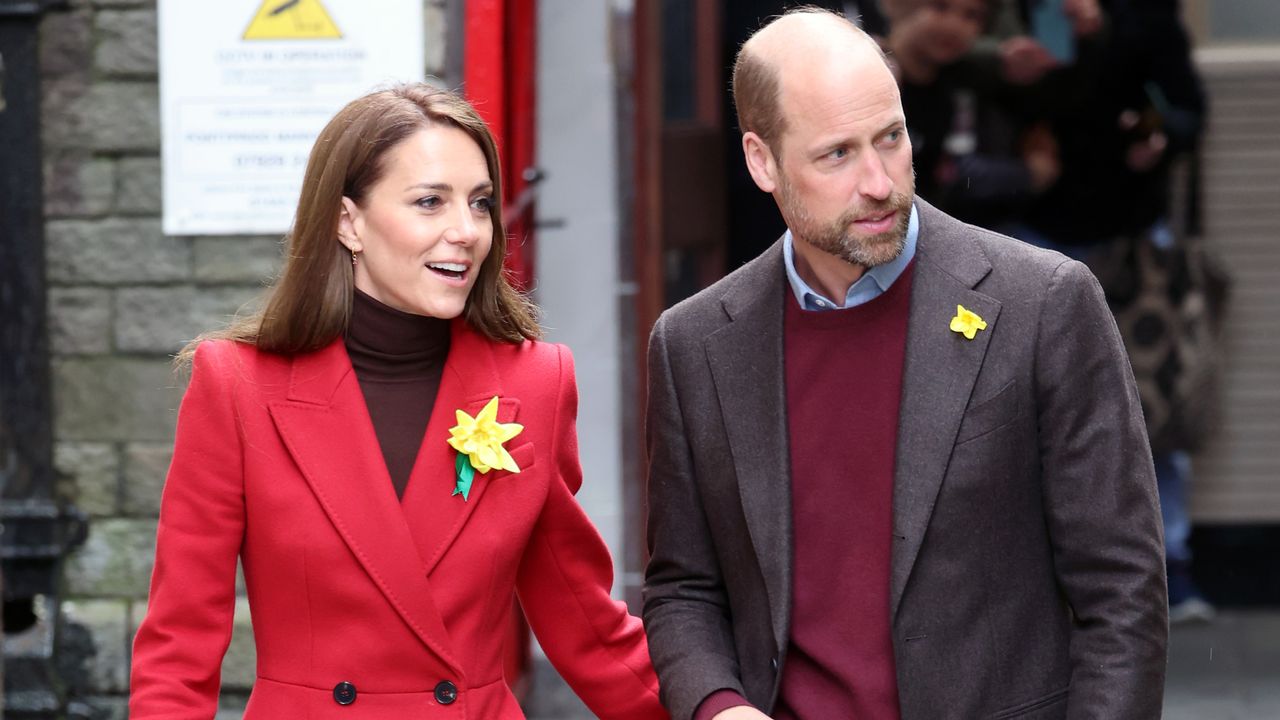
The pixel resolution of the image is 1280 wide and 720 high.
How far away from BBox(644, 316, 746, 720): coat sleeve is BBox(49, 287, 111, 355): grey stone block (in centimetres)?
287

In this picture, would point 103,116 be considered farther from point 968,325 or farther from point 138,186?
point 968,325

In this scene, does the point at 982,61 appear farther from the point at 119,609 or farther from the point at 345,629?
the point at 345,629

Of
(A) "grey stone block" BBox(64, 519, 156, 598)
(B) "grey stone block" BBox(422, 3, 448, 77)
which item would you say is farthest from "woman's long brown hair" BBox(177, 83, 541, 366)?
(A) "grey stone block" BBox(64, 519, 156, 598)

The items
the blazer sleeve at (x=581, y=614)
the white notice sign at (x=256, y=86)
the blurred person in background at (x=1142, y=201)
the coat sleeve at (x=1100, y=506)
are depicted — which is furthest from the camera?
the blurred person in background at (x=1142, y=201)

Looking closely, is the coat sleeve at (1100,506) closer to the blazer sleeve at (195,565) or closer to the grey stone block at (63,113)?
the blazer sleeve at (195,565)

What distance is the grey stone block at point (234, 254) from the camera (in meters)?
5.75

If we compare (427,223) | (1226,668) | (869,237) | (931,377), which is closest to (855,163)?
(869,237)

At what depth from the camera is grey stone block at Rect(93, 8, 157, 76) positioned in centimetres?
574

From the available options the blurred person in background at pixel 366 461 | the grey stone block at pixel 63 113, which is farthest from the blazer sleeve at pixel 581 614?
the grey stone block at pixel 63 113

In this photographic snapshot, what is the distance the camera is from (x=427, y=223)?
324cm

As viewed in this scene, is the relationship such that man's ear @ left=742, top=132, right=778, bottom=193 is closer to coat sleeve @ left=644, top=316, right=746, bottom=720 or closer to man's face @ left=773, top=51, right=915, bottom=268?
man's face @ left=773, top=51, right=915, bottom=268

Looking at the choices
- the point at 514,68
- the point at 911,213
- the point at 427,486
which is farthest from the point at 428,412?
the point at 514,68

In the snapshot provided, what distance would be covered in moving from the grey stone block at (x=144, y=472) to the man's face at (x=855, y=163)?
3.21m

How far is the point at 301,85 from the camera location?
5648 mm
